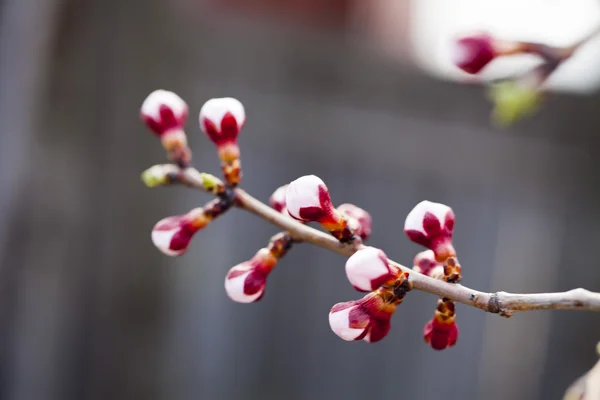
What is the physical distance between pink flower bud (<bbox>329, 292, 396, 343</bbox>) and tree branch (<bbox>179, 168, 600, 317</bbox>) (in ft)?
0.08

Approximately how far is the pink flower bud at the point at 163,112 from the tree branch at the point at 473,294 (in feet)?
0.37

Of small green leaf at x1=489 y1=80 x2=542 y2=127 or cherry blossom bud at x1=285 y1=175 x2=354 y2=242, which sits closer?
cherry blossom bud at x1=285 y1=175 x2=354 y2=242

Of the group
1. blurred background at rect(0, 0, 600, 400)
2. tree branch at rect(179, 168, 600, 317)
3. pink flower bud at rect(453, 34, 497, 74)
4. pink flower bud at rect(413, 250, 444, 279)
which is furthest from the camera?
blurred background at rect(0, 0, 600, 400)

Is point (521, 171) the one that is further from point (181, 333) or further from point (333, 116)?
point (181, 333)

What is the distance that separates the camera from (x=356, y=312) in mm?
348

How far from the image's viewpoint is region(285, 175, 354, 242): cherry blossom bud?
351 millimetres

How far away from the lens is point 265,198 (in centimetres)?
182

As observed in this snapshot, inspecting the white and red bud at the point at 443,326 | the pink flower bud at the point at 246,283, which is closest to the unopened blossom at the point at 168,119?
the pink flower bud at the point at 246,283

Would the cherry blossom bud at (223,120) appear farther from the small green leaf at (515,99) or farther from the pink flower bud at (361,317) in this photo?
the small green leaf at (515,99)

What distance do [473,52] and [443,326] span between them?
0.87 ft

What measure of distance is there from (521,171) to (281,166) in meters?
0.70

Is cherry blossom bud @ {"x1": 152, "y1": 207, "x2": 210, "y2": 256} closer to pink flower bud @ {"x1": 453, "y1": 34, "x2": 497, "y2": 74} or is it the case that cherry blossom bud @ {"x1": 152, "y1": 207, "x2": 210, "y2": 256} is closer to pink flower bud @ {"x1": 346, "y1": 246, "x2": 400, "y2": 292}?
pink flower bud @ {"x1": 346, "y1": 246, "x2": 400, "y2": 292}

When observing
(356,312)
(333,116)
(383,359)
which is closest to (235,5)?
(333,116)

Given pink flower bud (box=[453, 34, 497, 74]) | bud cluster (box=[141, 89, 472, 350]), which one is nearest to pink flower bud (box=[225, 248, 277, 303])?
A: bud cluster (box=[141, 89, 472, 350])
